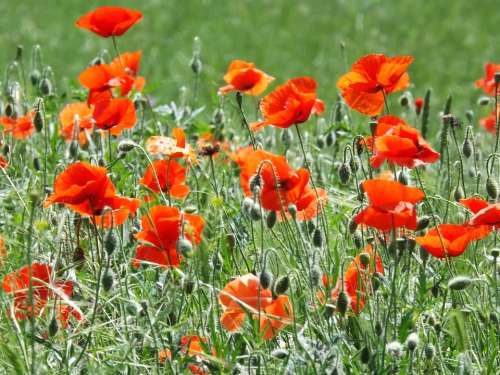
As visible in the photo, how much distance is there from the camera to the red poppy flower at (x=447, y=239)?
250 cm

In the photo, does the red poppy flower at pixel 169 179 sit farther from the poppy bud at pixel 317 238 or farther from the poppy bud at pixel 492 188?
the poppy bud at pixel 492 188

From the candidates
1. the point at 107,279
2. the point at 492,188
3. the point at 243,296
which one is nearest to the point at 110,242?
the point at 107,279

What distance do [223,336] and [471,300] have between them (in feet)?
1.99

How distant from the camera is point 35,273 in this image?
8.92 ft

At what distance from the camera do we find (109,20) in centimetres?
371

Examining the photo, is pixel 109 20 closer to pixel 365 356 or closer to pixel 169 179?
pixel 169 179

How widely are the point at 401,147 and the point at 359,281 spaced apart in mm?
354

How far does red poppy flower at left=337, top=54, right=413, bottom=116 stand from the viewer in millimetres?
2918

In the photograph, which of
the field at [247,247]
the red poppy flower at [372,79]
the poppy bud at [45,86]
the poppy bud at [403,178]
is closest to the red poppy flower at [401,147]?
the field at [247,247]

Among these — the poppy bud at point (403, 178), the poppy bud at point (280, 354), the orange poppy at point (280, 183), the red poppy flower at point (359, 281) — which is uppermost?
the orange poppy at point (280, 183)

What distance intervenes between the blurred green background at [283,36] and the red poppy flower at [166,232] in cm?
566

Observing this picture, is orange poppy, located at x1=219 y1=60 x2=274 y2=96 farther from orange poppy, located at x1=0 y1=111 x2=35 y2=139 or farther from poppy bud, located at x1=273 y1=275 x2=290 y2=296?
poppy bud, located at x1=273 y1=275 x2=290 y2=296

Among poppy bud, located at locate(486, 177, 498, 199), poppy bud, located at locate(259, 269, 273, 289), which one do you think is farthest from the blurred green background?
poppy bud, located at locate(259, 269, 273, 289)

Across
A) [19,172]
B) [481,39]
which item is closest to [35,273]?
[19,172]
